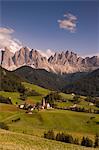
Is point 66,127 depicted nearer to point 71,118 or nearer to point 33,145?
point 71,118

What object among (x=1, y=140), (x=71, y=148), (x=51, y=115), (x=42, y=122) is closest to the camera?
(x=1, y=140)

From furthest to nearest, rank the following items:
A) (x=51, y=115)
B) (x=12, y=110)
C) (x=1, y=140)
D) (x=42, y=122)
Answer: (x=12, y=110), (x=51, y=115), (x=42, y=122), (x=1, y=140)

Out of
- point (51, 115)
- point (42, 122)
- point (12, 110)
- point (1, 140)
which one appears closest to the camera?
point (1, 140)

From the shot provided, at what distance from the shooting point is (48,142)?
42312 mm

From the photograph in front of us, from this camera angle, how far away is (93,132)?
154250 millimetres

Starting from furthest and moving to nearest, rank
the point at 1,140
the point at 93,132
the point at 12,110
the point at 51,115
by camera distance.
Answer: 1. the point at 12,110
2. the point at 51,115
3. the point at 93,132
4. the point at 1,140

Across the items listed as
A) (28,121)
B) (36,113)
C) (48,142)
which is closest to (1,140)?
(48,142)

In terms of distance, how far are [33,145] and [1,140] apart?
382cm

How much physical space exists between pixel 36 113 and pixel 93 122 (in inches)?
1356

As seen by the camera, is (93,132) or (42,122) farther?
(42,122)

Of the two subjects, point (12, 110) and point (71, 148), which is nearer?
point (71, 148)

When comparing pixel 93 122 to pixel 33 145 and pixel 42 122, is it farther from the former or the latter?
pixel 33 145

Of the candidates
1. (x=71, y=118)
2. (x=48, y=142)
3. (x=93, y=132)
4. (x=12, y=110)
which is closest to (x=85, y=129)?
(x=93, y=132)

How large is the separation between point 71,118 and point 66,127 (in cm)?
1547
